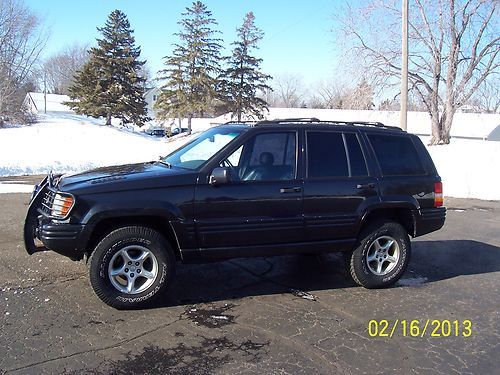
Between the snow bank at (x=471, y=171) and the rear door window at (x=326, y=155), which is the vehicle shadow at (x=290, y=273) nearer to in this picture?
the rear door window at (x=326, y=155)

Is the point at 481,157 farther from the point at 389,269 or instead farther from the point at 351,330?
the point at 351,330

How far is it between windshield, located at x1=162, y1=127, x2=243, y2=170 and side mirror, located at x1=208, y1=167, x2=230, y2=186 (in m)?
0.29

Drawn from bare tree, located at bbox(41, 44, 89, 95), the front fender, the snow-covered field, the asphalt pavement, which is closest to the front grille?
the front fender

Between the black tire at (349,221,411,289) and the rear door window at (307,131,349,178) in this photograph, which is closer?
the rear door window at (307,131,349,178)

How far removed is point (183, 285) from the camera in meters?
5.24

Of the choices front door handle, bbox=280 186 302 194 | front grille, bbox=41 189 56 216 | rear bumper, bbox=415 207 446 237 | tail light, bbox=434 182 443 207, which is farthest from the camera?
tail light, bbox=434 182 443 207

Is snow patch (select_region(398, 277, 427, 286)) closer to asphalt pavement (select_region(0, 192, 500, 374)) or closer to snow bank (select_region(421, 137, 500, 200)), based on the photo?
asphalt pavement (select_region(0, 192, 500, 374))

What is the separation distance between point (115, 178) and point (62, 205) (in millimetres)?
553

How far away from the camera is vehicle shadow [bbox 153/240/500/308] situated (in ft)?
16.6

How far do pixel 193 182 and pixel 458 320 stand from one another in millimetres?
2926

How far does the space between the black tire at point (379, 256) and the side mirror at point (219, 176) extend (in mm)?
1851

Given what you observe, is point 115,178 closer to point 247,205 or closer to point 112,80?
point 247,205

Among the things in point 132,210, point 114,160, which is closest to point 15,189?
point 132,210

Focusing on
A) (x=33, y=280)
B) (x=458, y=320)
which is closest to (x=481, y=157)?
(x=458, y=320)
